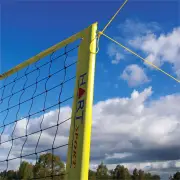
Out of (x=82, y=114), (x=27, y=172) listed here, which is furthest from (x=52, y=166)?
(x=27, y=172)

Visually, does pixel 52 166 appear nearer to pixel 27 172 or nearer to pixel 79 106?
pixel 79 106

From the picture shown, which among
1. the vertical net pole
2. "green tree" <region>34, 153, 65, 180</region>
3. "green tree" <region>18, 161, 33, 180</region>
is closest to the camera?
the vertical net pole

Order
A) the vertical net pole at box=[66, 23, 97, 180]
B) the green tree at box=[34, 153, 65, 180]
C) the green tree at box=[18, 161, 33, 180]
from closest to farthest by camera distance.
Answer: the vertical net pole at box=[66, 23, 97, 180] → the green tree at box=[34, 153, 65, 180] → the green tree at box=[18, 161, 33, 180]

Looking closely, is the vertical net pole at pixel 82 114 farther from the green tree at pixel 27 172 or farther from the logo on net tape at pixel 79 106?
the green tree at pixel 27 172

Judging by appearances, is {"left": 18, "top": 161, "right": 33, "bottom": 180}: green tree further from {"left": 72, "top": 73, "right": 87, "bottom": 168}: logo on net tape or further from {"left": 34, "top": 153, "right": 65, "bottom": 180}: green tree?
{"left": 72, "top": 73, "right": 87, "bottom": 168}: logo on net tape

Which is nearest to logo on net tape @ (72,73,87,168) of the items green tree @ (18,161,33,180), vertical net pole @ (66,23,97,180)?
vertical net pole @ (66,23,97,180)

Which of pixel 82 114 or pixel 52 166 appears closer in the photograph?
pixel 82 114

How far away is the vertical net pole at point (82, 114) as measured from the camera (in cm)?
282

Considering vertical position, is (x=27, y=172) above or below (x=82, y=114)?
below

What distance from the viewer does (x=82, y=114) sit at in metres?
2.97

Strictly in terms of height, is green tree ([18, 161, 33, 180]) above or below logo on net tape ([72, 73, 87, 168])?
below

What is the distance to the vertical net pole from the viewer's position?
9.25ft

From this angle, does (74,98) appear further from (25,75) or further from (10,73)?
(10,73)

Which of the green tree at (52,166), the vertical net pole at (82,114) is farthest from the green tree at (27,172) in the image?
the vertical net pole at (82,114)
